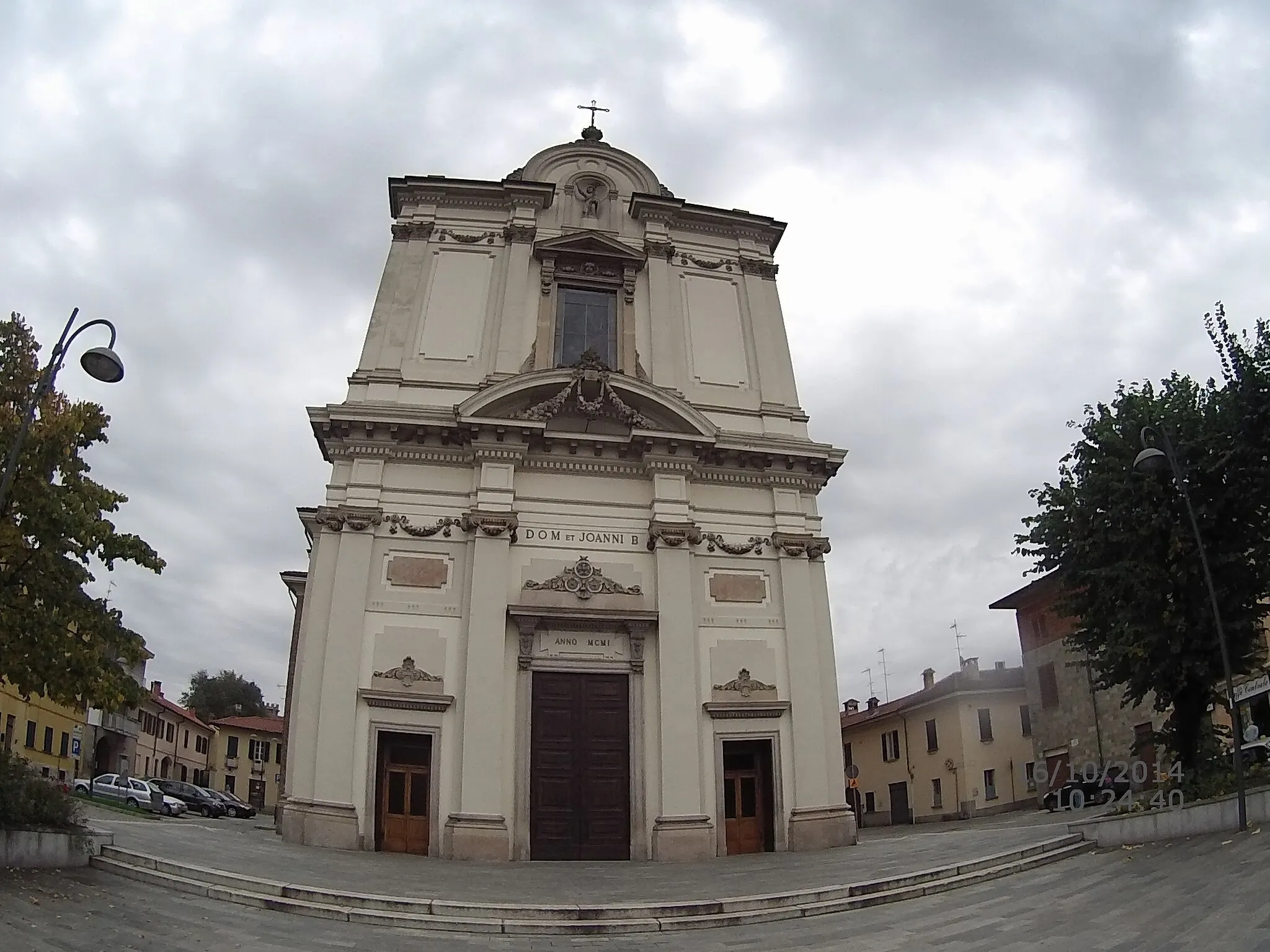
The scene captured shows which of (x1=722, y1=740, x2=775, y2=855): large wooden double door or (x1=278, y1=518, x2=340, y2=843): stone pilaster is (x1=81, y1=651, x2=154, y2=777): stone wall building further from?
(x1=722, y1=740, x2=775, y2=855): large wooden double door

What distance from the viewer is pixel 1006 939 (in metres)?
8.98

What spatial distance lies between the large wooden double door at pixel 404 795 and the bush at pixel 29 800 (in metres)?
7.16

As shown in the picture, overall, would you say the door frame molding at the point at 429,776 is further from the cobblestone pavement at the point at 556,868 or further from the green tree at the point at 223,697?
the green tree at the point at 223,697

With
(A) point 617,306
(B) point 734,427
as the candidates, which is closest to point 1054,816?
(B) point 734,427

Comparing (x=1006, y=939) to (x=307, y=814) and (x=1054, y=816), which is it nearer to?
(x=307, y=814)

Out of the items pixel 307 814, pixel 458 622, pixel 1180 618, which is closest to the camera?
pixel 1180 618

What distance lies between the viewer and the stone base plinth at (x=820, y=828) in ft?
66.1

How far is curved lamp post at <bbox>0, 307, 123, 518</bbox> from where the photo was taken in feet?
37.1

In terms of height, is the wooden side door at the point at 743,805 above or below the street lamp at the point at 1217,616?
below

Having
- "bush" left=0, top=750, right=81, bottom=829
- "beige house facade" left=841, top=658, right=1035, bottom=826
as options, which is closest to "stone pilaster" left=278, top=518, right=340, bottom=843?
"bush" left=0, top=750, right=81, bottom=829

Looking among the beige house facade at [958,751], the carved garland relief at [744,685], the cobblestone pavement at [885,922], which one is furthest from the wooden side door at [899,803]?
the cobblestone pavement at [885,922]

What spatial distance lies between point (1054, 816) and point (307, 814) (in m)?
19.5

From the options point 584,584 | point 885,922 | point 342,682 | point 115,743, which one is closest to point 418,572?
point 342,682

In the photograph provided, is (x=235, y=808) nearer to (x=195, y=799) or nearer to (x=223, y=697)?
(x=195, y=799)
